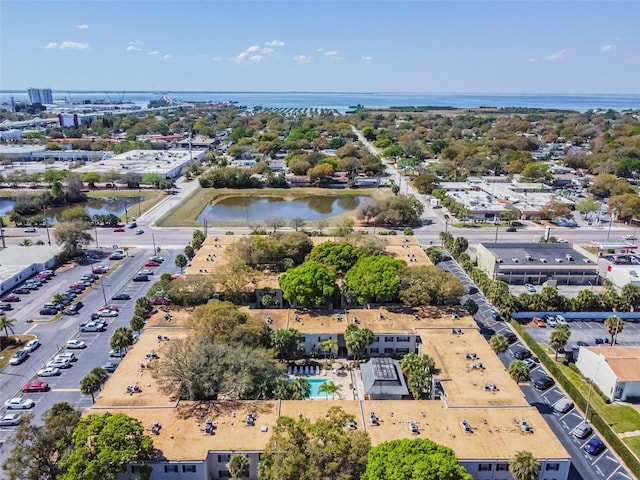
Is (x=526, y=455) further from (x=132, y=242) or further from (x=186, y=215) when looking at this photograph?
(x=186, y=215)

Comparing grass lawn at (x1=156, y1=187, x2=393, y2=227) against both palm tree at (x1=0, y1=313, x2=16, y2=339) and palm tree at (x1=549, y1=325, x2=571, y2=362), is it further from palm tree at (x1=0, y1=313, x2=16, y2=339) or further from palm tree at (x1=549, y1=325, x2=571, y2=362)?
palm tree at (x1=549, y1=325, x2=571, y2=362)

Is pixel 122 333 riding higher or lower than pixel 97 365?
higher

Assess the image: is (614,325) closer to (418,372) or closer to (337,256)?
(418,372)

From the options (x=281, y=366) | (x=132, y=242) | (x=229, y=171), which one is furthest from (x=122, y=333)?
(x=229, y=171)

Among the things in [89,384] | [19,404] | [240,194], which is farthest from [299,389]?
[240,194]

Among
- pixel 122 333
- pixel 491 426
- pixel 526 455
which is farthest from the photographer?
pixel 122 333

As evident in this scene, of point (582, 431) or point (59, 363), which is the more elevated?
point (59, 363)

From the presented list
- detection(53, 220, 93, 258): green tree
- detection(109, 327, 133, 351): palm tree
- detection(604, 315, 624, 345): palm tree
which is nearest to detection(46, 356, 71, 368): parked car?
detection(109, 327, 133, 351): palm tree
